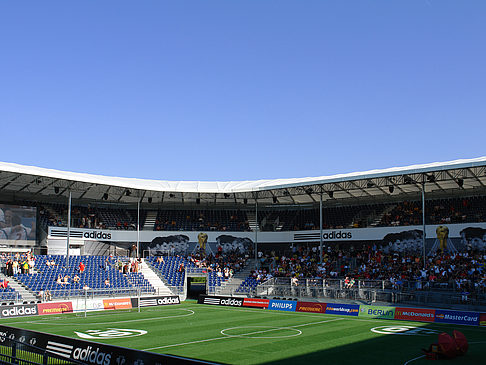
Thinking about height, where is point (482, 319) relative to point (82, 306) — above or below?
above

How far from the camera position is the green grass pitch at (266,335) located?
62.5 ft

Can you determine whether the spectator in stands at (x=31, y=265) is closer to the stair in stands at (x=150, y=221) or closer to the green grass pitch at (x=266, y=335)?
the green grass pitch at (x=266, y=335)

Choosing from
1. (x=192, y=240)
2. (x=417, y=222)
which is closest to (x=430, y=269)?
(x=417, y=222)

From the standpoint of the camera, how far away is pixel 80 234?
50969mm

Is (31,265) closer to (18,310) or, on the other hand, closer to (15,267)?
(15,267)

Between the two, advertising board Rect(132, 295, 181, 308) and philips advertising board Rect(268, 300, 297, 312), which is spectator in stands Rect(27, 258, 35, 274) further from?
philips advertising board Rect(268, 300, 297, 312)

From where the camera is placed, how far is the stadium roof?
40.7 m

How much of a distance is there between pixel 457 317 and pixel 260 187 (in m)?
24.6

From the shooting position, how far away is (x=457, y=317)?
28.3m

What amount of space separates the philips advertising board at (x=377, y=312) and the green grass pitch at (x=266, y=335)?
1111 mm

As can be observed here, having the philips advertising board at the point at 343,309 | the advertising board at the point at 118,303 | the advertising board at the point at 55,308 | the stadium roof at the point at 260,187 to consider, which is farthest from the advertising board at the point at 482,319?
the advertising board at the point at 55,308

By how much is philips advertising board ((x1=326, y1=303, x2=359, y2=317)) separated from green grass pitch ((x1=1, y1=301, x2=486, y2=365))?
970mm

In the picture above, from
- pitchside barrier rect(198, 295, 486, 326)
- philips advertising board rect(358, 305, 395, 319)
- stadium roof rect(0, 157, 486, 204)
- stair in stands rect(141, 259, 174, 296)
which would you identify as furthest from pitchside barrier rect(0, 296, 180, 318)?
philips advertising board rect(358, 305, 395, 319)

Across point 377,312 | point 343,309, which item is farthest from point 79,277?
point 377,312
